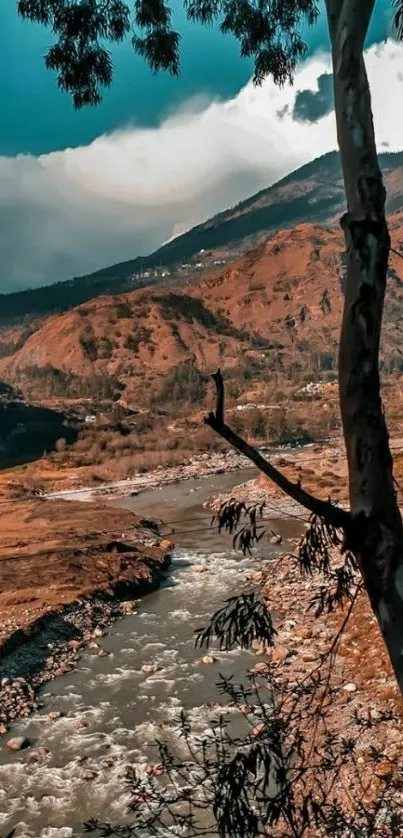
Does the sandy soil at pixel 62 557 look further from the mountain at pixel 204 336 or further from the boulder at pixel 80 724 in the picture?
the mountain at pixel 204 336

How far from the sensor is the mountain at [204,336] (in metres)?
99.6

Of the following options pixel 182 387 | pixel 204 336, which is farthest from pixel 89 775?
pixel 204 336

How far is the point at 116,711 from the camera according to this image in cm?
1077

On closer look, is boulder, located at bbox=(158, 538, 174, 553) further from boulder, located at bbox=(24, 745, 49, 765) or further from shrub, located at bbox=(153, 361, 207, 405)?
shrub, located at bbox=(153, 361, 207, 405)

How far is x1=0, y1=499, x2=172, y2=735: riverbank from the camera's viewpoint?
41.4 ft

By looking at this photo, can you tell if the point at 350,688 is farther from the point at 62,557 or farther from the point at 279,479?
the point at 62,557

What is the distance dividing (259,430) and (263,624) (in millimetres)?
56712

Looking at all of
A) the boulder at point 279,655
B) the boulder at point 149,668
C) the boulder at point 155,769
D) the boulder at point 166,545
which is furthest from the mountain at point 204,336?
the boulder at point 155,769

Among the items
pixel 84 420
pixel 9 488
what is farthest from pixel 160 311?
pixel 9 488

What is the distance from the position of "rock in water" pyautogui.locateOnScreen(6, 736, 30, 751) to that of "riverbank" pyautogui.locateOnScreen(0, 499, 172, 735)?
472mm

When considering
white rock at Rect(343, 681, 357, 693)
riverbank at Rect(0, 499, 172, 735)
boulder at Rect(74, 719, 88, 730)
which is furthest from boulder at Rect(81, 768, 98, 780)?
white rock at Rect(343, 681, 357, 693)

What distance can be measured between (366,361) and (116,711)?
9.97 meters

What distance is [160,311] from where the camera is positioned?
432 ft

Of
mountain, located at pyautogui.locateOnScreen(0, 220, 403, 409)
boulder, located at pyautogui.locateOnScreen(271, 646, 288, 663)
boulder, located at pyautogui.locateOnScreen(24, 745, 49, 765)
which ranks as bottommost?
boulder, located at pyautogui.locateOnScreen(24, 745, 49, 765)
